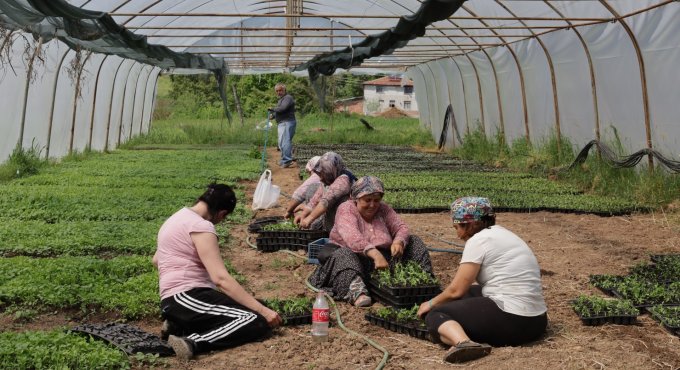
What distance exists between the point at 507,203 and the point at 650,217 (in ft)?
6.16

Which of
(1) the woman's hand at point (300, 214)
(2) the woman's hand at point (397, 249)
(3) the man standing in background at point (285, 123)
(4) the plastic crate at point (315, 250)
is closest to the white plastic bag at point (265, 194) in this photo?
(1) the woman's hand at point (300, 214)

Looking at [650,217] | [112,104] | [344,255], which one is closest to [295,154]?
[112,104]

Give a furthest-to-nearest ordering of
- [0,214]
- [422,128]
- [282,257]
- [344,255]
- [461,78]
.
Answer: [422,128] → [461,78] → [0,214] → [282,257] → [344,255]

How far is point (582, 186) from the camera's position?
13352mm

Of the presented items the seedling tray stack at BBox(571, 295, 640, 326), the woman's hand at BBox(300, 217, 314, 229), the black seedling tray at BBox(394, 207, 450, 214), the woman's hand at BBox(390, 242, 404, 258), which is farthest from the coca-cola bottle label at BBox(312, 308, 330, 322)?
the black seedling tray at BBox(394, 207, 450, 214)

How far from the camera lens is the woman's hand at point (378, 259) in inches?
244

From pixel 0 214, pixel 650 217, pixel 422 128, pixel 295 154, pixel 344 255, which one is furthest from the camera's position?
pixel 422 128

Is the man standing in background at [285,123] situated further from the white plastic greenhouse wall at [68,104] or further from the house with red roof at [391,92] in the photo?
the house with red roof at [391,92]

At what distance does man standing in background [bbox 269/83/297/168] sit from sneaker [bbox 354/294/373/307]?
11.7 m

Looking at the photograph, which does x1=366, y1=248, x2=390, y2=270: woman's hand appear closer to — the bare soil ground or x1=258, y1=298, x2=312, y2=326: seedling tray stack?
the bare soil ground

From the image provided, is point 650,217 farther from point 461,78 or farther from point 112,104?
point 112,104

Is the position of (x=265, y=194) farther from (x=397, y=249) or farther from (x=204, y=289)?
(x=204, y=289)

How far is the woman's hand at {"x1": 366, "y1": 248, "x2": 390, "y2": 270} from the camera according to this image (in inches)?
244

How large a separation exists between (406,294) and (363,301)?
1.31ft
